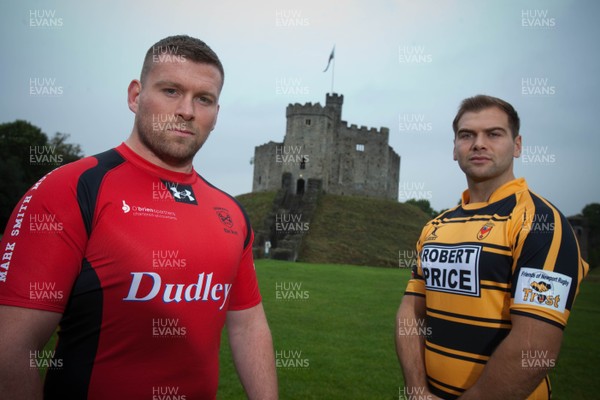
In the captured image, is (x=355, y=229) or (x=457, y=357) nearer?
(x=457, y=357)

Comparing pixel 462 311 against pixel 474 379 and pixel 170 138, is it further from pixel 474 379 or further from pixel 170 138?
pixel 170 138

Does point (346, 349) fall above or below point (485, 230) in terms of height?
below

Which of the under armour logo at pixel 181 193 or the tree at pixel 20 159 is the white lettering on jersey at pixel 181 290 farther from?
the tree at pixel 20 159

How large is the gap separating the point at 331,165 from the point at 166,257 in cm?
4687

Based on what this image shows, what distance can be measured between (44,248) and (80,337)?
47 centimetres

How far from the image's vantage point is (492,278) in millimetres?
2598

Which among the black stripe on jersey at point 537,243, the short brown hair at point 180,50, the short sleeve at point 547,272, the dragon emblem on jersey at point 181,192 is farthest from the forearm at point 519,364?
the short brown hair at point 180,50

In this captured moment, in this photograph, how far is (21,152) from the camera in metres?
42.4

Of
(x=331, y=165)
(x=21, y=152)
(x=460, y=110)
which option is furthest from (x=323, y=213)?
(x=460, y=110)

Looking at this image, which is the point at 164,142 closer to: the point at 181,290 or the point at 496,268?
the point at 181,290

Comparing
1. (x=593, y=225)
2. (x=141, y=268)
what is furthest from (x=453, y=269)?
(x=593, y=225)

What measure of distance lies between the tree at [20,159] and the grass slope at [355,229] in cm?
2046

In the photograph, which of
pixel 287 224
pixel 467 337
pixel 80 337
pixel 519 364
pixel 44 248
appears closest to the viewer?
pixel 44 248

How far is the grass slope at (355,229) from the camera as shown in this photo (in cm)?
3035
